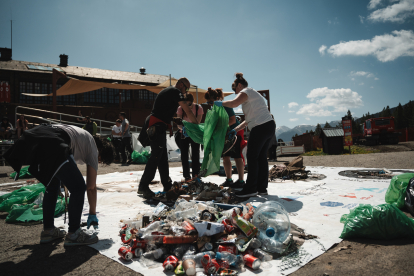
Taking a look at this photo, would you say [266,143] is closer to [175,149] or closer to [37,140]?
[37,140]

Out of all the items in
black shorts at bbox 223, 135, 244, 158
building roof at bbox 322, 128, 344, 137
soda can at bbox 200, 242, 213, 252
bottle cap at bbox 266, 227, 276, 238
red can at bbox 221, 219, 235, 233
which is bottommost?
soda can at bbox 200, 242, 213, 252

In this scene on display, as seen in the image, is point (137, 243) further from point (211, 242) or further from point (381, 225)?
point (381, 225)

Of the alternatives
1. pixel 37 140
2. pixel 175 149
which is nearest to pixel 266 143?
pixel 37 140

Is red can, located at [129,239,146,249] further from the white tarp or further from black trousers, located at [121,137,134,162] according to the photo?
black trousers, located at [121,137,134,162]

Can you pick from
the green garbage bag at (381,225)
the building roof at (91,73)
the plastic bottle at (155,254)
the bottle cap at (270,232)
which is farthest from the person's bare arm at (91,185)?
the building roof at (91,73)

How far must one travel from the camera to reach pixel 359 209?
235cm

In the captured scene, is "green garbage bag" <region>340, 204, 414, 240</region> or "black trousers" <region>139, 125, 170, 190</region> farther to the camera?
"black trousers" <region>139, 125, 170, 190</region>

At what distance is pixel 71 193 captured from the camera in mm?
2174

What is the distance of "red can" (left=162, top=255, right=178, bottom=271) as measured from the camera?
1730 mm

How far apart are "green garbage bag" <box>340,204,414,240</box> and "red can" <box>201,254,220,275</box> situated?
1225 mm

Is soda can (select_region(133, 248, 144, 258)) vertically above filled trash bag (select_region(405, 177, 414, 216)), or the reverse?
filled trash bag (select_region(405, 177, 414, 216))

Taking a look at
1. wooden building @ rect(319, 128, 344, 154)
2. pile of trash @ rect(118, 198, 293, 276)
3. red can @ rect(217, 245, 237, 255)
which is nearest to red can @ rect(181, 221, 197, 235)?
pile of trash @ rect(118, 198, 293, 276)

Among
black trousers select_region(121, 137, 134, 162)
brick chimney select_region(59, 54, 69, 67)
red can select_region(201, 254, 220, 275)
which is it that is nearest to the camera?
red can select_region(201, 254, 220, 275)

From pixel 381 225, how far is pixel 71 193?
2634mm
